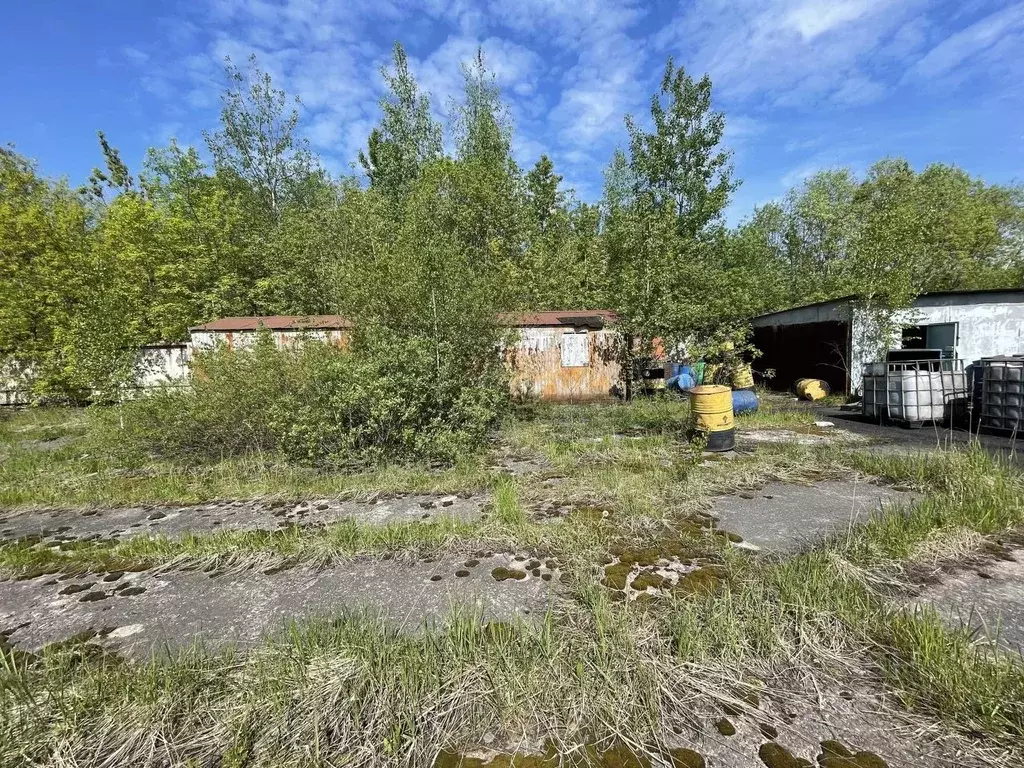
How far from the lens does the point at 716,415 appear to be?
634cm

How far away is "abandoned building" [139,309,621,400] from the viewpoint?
37.3 ft

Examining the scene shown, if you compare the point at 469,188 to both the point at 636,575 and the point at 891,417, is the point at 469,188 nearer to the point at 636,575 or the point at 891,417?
the point at 891,417

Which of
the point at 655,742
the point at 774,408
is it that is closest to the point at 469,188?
the point at 774,408

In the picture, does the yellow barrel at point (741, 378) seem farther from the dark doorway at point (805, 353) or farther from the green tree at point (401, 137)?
the green tree at point (401, 137)

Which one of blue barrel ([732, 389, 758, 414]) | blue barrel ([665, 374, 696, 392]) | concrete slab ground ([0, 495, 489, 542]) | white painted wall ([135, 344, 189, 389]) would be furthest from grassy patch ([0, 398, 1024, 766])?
white painted wall ([135, 344, 189, 389])

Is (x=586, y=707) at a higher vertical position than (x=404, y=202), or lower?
lower

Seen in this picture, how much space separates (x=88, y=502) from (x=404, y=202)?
62.5 feet

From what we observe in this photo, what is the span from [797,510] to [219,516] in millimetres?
6114

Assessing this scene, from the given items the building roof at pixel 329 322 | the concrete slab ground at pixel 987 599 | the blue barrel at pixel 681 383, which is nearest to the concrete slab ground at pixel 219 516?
the concrete slab ground at pixel 987 599

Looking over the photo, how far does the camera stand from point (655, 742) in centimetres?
173

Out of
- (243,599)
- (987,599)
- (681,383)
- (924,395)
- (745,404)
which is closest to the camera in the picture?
(987,599)

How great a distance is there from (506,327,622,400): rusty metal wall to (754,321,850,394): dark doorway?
589 cm

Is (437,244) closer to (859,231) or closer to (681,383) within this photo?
(681,383)

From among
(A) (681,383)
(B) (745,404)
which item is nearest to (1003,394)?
(B) (745,404)
